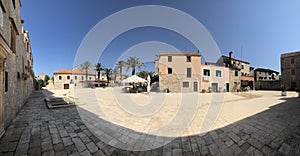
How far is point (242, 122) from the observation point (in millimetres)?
4395

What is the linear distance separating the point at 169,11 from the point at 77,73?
4191 cm

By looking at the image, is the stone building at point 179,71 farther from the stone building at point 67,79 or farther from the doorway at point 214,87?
the stone building at point 67,79

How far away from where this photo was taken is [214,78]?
19719 mm

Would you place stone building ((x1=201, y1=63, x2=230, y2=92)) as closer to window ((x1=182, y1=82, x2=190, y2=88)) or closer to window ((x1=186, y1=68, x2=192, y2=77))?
window ((x1=186, y1=68, x2=192, y2=77))

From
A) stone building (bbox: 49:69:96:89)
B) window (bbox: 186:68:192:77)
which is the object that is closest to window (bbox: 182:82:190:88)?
window (bbox: 186:68:192:77)

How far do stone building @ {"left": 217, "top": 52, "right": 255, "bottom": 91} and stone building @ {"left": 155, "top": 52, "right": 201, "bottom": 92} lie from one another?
754 cm

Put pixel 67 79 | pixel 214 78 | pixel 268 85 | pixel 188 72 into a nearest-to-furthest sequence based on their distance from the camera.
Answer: pixel 188 72 → pixel 214 78 → pixel 268 85 → pixel 67 79

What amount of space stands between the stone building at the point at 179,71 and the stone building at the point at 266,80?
19.2m

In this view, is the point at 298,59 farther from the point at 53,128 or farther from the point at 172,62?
the point at 53,128

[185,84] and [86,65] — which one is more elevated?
[86,65]

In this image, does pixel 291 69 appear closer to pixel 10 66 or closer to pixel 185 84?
pixel 185 84

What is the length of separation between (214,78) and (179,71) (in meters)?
6.52

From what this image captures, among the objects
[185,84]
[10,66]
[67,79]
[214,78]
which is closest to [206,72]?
[214,78]

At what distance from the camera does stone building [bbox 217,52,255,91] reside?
21.1 m
